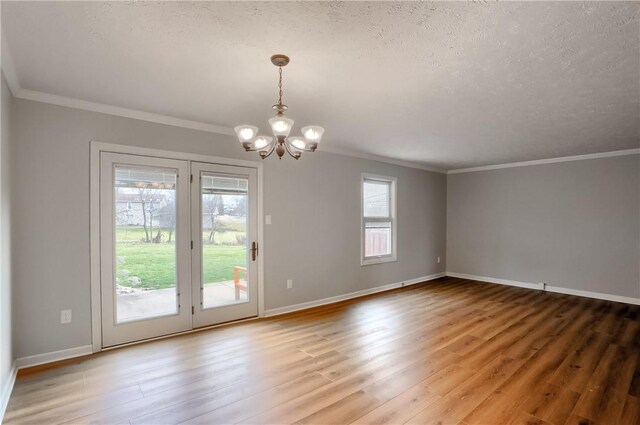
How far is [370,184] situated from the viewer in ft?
18.9

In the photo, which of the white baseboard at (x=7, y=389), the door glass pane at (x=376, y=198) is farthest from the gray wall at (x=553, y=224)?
the white baseboard at (x=7, y=389)

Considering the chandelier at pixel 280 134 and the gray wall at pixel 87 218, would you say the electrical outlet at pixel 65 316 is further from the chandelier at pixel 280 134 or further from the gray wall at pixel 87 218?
A: the chandelier at pixel 280 134

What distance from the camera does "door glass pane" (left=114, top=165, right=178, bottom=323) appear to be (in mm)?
3242

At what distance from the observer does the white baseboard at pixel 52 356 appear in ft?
8.99

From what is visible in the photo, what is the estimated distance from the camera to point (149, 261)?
134 inches

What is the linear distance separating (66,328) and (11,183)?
1.37 meters

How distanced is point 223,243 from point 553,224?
18.8ft

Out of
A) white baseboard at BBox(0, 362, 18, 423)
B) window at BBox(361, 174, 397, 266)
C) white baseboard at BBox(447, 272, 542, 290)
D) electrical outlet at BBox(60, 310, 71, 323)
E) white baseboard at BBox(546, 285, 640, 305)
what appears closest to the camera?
white baseboard at BBox(0, 362, 18, 423)

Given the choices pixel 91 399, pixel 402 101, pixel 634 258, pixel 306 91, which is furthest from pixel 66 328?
pixel 634 258

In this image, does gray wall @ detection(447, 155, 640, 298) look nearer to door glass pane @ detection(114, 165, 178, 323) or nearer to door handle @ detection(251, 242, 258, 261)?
door handle @ detection(251, 242, 258, 261)

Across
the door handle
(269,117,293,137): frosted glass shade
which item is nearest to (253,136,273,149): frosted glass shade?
(269,117,293,137): frosted glass shade

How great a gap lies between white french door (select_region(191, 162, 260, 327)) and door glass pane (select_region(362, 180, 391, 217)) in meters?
2.28

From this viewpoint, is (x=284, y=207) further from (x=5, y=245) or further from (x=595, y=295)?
(x=595, y=295)

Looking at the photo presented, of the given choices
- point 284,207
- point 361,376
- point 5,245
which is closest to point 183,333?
point 5,245
